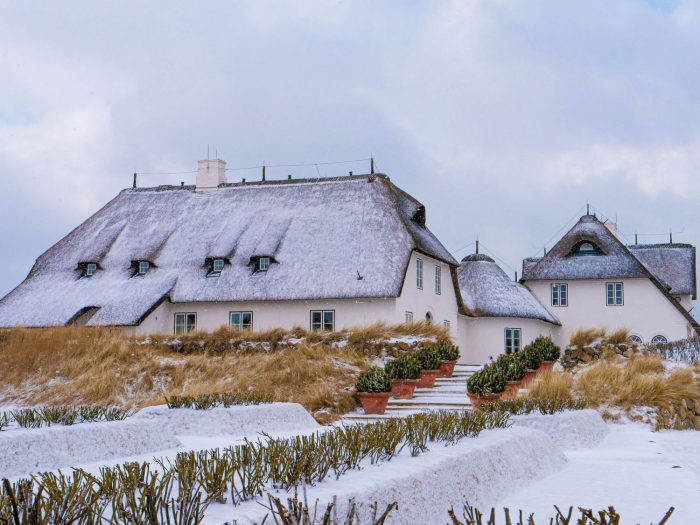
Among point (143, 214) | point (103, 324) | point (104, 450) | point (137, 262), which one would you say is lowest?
point (104, 450)

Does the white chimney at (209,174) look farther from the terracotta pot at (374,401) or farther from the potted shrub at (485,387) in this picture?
the potted shrub at (485,387)

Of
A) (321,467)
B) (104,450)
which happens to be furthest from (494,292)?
(321,467)

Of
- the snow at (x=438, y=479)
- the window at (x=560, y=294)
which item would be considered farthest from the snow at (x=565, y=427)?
the window at (x=560, y=294)

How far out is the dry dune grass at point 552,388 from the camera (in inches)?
708

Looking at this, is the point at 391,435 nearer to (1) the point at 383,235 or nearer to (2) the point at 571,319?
(1) the point at 383,235

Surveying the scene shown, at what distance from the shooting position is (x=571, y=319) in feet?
135

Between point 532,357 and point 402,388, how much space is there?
3940mm

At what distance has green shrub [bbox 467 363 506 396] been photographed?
1858 cm

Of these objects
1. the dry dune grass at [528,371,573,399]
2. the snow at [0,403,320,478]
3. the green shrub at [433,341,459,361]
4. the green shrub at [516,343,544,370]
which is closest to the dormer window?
the green shrub at [433,341,459,361]

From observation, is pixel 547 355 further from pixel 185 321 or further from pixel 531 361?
pixel 185 321

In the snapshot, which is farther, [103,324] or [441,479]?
[103,324]

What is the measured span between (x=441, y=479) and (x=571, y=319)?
33.4 metres

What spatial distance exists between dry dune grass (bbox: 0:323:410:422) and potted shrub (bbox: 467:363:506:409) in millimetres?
2931

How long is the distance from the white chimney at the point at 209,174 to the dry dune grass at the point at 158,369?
12.3 m
